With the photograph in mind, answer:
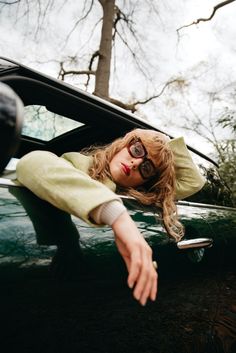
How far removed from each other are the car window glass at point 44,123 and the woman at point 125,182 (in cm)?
42

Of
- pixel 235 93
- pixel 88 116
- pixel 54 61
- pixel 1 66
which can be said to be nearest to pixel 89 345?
pixel 1 66

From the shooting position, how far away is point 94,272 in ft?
3.57

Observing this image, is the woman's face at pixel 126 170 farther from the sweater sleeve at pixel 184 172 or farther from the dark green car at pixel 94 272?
the sweater sleeve at pixel 184 172

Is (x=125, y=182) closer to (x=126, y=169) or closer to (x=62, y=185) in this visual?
(x=126, y=169)

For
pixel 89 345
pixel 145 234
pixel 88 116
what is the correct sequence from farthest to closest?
pixel 88 116 → pixel 145 234 → pixel 89 345

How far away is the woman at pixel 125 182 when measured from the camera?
3.16ft

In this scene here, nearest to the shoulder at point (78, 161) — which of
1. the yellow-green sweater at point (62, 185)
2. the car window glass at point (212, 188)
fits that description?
the yellow-green sweater at point (62, 185)

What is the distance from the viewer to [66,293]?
999mm

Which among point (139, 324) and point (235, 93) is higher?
point (235, 93)

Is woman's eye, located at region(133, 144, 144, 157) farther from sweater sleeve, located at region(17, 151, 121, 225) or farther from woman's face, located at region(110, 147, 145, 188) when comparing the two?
sweater sleeve, located at region(17, 151, 121, 225)

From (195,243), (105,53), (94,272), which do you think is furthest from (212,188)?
(105,53)

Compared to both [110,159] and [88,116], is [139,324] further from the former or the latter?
[88,116]

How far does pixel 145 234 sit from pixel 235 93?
25.4ft

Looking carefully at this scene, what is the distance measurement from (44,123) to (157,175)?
2.51 ft
